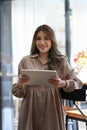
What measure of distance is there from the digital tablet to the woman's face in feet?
0.76

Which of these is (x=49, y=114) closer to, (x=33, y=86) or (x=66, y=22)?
(x=33, y=86)

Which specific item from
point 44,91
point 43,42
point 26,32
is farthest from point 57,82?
point 26,32

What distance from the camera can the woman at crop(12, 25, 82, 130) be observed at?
2.00 metres

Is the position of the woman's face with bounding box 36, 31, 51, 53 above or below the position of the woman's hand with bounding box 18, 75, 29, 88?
above

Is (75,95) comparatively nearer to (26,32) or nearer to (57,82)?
(57,82)

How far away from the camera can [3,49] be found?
3.62 m

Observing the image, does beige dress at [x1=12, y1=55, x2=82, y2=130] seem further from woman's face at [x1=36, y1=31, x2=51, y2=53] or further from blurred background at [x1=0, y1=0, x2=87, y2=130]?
blurred background at [x1=0, y1=0, x2=87, y2=130]

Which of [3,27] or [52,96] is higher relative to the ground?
[3,27]

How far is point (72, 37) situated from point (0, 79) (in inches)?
54.6

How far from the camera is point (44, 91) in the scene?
2.01 meters

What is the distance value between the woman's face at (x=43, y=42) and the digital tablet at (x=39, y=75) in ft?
0.76

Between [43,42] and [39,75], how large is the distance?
28cm

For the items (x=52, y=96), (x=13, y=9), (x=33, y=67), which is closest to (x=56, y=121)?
(x=52, y=96)

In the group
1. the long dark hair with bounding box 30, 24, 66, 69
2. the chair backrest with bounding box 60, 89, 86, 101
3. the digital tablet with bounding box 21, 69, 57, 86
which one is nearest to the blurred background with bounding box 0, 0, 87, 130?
the chair backrest with bounding box 60, 89, 86, 101
